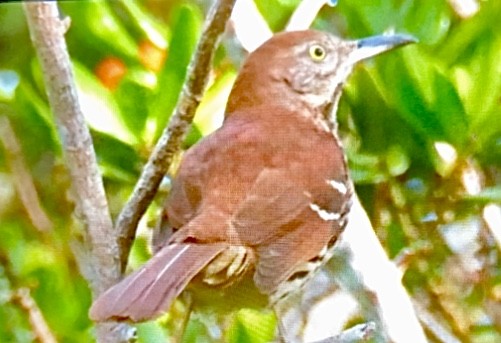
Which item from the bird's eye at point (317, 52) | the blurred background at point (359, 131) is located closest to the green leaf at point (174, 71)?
the blurred background at point (359, 131)

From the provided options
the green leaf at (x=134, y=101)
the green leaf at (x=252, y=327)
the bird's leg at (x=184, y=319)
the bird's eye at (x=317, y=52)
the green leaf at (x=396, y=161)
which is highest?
the green leaf at (x=134, y=101)

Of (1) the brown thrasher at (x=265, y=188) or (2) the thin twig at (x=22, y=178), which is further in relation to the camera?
(2) the thin twig at (x=22, y=178)

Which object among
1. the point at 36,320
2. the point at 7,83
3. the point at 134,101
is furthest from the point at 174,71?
the point at 36,320

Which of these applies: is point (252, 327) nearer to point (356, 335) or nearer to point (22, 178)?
point (356, 335)

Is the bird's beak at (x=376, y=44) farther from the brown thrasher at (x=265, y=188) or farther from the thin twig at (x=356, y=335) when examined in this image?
the thin twig at (x=356, y=335)

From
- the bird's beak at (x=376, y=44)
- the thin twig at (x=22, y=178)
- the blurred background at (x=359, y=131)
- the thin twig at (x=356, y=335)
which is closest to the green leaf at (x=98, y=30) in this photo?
the blurred background at (x=359, y=131)

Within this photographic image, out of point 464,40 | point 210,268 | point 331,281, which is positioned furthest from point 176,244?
point 464,40

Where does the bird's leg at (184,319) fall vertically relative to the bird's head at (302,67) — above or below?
below
